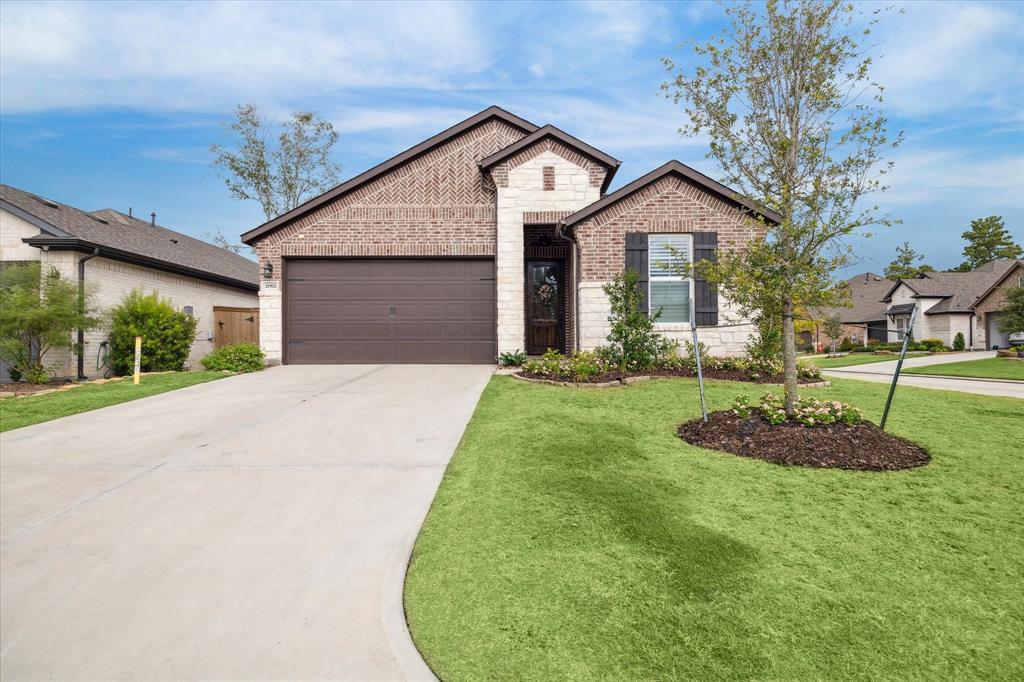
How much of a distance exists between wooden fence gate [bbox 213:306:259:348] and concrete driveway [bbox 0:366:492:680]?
453 inches

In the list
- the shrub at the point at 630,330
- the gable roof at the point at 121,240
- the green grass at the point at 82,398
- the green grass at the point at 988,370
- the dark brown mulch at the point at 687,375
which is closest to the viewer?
the green grass at the point at 82,398

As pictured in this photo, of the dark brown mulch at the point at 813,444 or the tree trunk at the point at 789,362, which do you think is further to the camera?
the tree trunk at the point at 789,362

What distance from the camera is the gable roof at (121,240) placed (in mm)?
12398

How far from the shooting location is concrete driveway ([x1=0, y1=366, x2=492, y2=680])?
98.7 inches

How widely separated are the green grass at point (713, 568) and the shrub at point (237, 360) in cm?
898

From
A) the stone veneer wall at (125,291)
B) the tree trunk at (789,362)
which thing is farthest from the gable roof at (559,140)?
the stone veneer wall at (125,291)

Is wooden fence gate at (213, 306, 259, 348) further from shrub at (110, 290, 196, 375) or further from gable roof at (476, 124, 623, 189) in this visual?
gable roof at (476, 124, 623, 189)

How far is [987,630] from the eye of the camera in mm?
2498

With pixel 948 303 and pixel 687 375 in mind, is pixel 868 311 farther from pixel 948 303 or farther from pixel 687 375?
pixel 687 375

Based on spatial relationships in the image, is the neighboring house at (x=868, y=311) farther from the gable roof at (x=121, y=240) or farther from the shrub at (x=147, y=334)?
the shrub at (x=147, y=334)

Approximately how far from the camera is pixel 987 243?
5438 centimetres

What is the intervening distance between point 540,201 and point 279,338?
24.2 feet

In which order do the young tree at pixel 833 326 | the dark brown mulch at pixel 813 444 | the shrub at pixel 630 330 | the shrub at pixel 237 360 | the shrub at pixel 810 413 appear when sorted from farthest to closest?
the shrub at pixel 237 360, the shrub at pixel 630 330, the young tree at pixel 833 326, the shrub at pixel 810 413, the dark brown mulch at pixel 813 444

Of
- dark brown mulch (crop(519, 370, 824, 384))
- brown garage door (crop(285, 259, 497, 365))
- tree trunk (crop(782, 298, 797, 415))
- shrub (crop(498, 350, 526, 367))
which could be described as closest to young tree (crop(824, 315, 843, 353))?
tree trunk (crop(782, 298, 797, 415))
